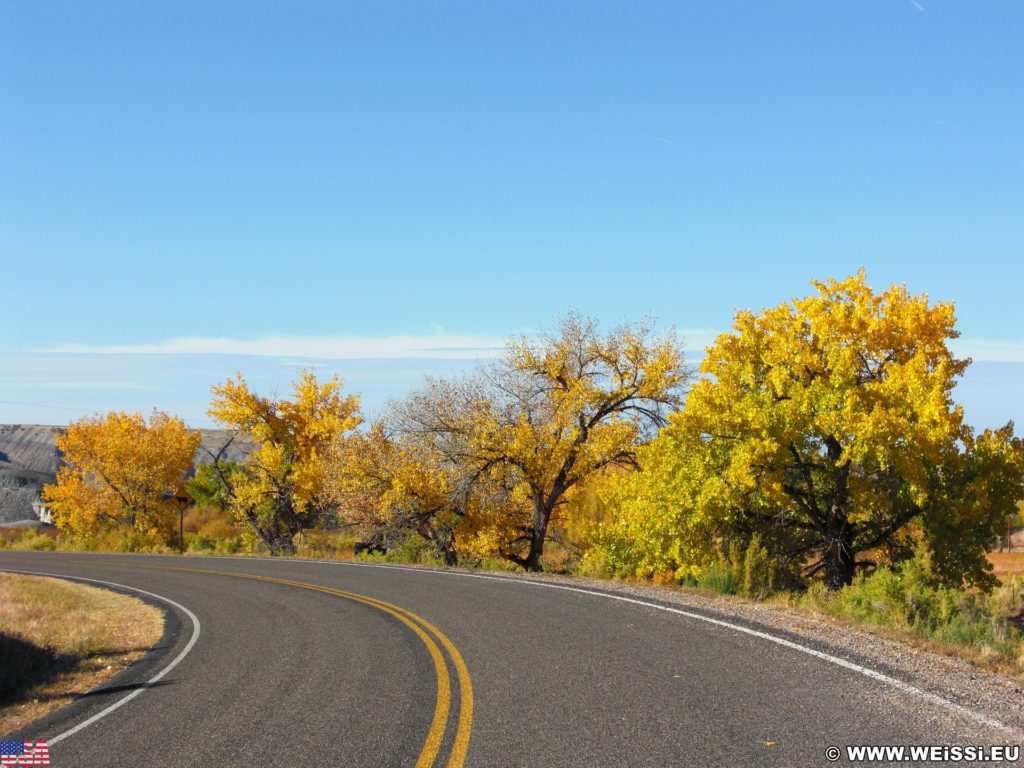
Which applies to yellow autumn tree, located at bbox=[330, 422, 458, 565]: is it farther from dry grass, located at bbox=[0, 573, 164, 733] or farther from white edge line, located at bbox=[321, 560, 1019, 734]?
white edge line, located at bbox=[321, 560, 1019, 734]

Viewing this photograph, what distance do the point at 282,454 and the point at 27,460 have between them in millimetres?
106665

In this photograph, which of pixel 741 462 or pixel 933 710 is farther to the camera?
pixel 741 462

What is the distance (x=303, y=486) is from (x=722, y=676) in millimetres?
39070

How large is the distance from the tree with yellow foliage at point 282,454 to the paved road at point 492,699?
1267 inches

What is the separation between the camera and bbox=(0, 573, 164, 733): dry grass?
37.1 ft

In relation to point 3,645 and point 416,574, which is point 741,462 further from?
point 3,645

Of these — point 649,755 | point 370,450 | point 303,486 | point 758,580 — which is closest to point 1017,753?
point 649,755

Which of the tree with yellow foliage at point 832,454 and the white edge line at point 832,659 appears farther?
the tree with yellow foliage at point 832,454

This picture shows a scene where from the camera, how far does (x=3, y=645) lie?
46.6 feet

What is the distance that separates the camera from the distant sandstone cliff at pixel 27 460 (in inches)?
3177

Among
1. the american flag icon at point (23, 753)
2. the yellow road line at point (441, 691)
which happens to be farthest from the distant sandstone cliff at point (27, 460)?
the american flag icon at point (23, 753)

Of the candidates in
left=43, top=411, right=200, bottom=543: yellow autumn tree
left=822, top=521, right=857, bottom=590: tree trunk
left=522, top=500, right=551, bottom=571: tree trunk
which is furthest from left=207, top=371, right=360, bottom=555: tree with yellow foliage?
left=822, top=521, right=857, bottom=590: tree trunk

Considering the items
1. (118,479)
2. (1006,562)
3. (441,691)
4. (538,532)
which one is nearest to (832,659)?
(441,691)

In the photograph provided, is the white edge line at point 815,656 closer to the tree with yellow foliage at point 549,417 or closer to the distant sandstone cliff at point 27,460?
the tree with yellow foliage at point 549,417
